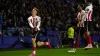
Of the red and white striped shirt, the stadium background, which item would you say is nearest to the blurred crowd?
the stadium background

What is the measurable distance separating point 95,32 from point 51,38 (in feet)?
16.1

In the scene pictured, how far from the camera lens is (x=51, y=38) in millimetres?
28531

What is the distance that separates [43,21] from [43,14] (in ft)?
3.50

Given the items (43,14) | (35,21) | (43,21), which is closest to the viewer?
(35,21)

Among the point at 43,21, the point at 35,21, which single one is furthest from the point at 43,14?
the point at 35,21

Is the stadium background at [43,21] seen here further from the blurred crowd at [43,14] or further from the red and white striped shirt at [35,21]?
A: the red and white striped shirt at [35,21]

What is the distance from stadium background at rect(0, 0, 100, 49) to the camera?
2670 centimetres

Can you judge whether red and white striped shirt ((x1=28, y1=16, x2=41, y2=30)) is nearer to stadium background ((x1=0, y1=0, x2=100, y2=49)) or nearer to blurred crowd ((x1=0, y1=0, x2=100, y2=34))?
stadium background ((x1=0, y1=0, x2=100, y2=49))

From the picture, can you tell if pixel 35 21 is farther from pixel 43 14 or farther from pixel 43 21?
pixel 43 14

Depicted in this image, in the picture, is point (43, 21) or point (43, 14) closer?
point (43, 21)

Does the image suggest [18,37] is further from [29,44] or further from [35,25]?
[35,25]

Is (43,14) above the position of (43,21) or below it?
above

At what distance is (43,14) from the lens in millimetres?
30391

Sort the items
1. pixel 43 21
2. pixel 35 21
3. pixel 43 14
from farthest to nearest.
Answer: pixel 43 14 → pixel 43 21 → pixel 35 21
